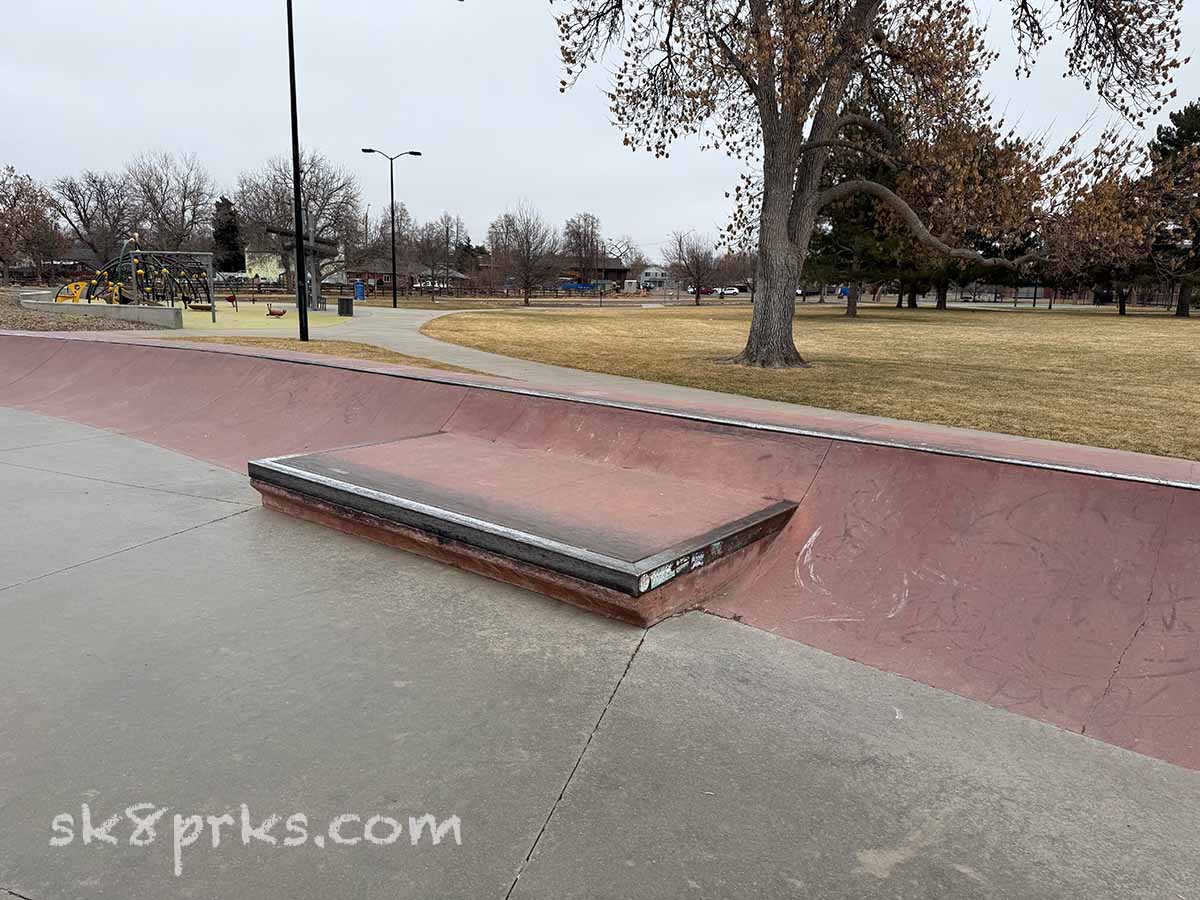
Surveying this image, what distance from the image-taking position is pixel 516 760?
251 centimetres

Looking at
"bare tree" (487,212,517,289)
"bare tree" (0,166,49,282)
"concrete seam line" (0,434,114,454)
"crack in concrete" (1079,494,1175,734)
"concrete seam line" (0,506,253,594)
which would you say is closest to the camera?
"crack in concrete" (1079,494,1175,734)

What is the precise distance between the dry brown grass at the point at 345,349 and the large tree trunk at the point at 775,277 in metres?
6.25

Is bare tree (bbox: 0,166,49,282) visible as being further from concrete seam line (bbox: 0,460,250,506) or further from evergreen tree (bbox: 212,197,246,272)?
concrete seam line (bbox: 0,460,250,506)

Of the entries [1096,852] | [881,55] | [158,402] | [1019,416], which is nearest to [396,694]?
[1096,852]

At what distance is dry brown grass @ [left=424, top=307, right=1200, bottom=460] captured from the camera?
1006 centimetres

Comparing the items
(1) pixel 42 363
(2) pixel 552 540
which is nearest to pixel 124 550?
(2) pixel 552 540

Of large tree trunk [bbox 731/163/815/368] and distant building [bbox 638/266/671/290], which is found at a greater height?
distant building [bbox 638/266/671/290]

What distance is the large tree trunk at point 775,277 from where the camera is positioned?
15.0m

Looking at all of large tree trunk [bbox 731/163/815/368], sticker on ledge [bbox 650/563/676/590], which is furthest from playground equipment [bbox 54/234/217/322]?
sticker on ledge [bbox 650/563/676/590]

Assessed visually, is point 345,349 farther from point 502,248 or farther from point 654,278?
point 654,278

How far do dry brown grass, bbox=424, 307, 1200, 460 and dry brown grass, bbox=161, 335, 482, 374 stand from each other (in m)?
2.94

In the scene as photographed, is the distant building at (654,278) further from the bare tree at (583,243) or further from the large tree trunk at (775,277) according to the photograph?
the large tree trunk at (775,277)

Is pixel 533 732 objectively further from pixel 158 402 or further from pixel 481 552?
pixel 158 402

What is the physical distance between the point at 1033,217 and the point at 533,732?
14776 millimetres
